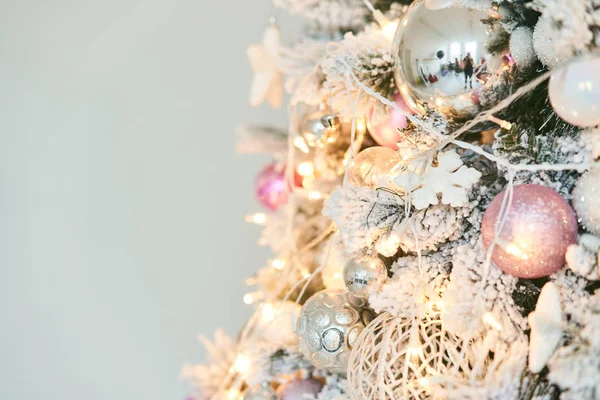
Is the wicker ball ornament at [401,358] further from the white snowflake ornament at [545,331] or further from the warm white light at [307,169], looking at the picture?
the warm white light at [307,169]

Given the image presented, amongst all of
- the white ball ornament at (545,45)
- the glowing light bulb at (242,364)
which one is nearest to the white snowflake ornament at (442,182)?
the white ball ornament at (545,45)

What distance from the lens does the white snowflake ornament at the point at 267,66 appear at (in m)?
0.76

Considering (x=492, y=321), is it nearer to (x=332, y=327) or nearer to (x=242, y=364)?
(x=332, y=327)

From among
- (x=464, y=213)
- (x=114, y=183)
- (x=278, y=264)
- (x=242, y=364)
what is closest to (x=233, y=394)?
(x=242, y=364)

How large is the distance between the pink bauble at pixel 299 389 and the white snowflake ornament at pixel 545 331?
0.29 metres

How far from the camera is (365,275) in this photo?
1.69ft

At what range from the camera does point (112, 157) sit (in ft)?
3.31

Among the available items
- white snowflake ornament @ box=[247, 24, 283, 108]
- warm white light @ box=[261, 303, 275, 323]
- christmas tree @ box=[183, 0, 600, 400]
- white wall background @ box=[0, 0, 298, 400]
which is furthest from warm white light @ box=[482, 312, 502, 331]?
white wall background @ box=[0, 0, 298, 400]

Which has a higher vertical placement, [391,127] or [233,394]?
[391,127]

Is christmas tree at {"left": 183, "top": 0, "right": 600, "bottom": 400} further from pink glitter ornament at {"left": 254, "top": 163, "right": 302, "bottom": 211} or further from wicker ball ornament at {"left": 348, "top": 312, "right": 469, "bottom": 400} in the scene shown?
pink glitter ornament at {"left": 254, "top": 163, "right": 302, "bottom": 211}

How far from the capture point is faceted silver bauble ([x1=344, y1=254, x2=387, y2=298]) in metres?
0.51

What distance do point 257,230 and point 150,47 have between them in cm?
42

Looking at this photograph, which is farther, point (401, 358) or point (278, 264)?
point (278, 264)

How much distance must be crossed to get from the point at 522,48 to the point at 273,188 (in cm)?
44
